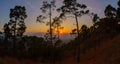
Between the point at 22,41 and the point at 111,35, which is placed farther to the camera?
the point at 111,35

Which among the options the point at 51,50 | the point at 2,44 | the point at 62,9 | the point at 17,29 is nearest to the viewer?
the point at 62,9

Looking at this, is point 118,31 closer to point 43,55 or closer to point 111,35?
point 111,35

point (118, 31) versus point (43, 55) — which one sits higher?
point (118, 31)

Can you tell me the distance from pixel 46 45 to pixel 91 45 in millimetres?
18628

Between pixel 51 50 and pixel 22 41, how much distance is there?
8.60m

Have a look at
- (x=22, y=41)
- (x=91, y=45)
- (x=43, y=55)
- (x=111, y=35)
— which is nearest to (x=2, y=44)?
(x=22, y=41)

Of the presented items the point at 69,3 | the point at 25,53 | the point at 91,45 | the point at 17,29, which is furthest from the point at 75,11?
the point at 91,45

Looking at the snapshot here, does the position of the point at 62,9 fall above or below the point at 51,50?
above

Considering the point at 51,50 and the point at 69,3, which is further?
the point at 51,50

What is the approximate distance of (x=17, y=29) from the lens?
64.6 m

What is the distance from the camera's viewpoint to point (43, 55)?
230 ft

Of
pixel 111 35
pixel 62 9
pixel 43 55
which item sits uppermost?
pixel 62 9

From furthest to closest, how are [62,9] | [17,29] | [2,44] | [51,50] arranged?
[2,44]
[51,50]
[17,29]
[62,9]

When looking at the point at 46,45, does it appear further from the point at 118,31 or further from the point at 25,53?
the point at 118,31
